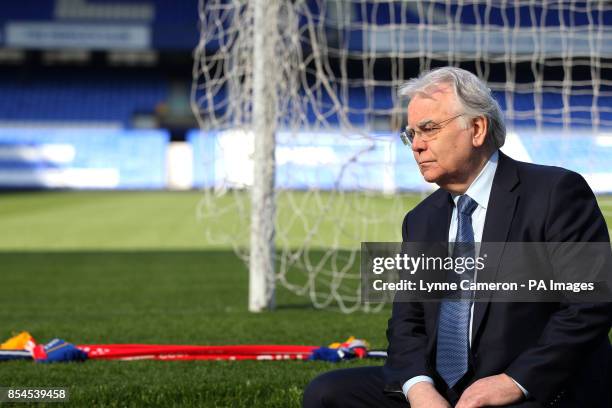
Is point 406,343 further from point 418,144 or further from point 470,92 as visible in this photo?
point 470,92

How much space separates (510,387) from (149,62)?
3088cm

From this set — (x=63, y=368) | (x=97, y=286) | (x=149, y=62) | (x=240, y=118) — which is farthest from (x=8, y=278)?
(x=149, y=62)

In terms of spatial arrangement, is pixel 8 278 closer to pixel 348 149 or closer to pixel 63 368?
pixel 348 149

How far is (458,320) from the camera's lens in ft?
6.59

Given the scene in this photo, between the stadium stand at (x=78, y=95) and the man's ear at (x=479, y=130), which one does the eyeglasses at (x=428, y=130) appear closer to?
the man's ear at (x=479, y=130)

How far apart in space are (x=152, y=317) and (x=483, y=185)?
3297 mm

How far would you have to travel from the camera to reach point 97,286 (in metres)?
6.67

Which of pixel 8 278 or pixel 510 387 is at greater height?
pixel 510 387

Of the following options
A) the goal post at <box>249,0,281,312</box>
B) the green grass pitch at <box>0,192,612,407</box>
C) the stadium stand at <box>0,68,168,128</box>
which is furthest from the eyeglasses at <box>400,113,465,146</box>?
the stadium stand at <box>0,68,168,128</box>

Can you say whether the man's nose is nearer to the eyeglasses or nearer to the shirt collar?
the eyeglasses

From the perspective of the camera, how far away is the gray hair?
200cm

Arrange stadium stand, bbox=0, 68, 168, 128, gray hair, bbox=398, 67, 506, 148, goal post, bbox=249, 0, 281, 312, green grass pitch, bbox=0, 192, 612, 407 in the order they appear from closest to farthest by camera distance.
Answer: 1. gray hair, bbox=398, 67, 506, 148
2. green grass pitch, bbox=0, 192, 612, 407
3. goal post, bbox=249, 0, 281, 312
4. stadium stand, bbox=0, 68, 168, 128

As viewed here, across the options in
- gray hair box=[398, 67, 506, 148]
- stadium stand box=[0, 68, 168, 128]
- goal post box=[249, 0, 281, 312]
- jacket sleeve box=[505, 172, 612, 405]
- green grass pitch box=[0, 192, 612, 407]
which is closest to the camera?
jacket sleeve box=[505, 172, 612, 405]

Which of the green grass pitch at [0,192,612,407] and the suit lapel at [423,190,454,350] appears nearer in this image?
the suit lapel at [423,190,454,350]
